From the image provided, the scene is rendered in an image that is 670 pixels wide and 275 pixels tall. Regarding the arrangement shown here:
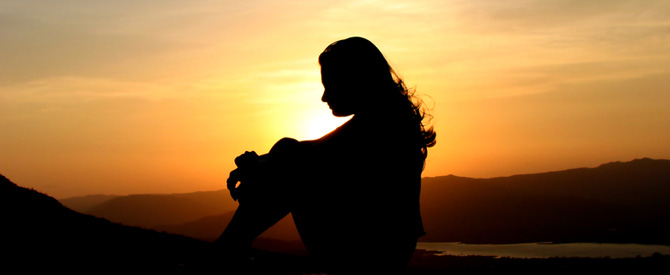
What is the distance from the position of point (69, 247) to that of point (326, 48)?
37.9 ft

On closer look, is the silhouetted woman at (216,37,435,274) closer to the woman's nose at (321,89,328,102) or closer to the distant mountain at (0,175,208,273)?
the woman's nose at (321,89,328,102)

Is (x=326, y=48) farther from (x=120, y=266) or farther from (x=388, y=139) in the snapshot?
(x=120, y=266)

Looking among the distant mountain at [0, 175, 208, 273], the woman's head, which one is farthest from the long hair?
the distant mountain at [0, 175, 208, 273]

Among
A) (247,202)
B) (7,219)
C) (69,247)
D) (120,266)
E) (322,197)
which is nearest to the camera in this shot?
(247,202)

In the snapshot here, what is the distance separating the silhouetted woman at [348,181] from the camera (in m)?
3.18

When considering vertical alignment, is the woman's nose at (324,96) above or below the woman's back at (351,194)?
above

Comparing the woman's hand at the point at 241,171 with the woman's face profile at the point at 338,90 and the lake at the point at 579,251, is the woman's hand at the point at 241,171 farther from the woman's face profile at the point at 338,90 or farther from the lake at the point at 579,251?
the lake at the point at 579,251

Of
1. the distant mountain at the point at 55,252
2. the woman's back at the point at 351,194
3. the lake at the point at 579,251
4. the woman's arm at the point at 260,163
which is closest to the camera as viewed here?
the woman's arm at the point at 260,163

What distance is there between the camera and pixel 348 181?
11.2 ft

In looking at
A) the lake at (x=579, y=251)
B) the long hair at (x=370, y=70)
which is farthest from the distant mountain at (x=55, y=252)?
the lake at (x=579, y=251)

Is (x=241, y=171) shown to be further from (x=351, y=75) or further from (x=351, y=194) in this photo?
(x=351, y=75)

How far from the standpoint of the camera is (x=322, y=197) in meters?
3.37

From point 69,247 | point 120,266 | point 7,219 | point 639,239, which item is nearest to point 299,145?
point 120,266


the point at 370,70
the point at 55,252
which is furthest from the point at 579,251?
the point at 370,70
